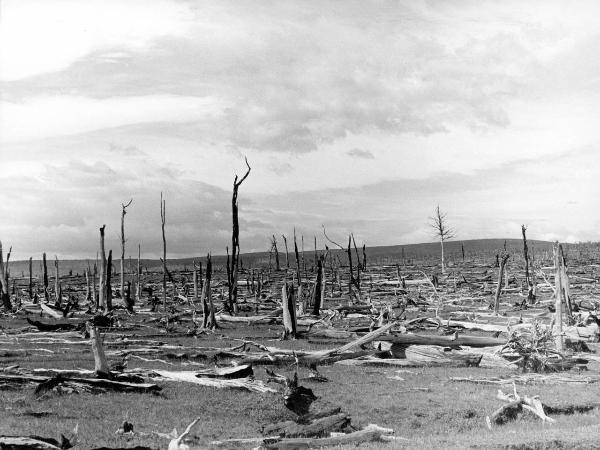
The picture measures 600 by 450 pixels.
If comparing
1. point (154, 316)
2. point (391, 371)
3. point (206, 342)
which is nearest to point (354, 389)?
point (391, 371)

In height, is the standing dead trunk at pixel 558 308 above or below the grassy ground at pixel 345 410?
above

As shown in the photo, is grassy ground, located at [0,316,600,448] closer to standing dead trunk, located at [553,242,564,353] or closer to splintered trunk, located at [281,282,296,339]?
standing dead trunk, located at [553,242,564,353]

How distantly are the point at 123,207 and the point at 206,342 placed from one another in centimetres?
3172

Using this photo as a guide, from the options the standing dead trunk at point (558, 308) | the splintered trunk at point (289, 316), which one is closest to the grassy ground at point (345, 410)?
the standing dead trunk at point (558, 308)

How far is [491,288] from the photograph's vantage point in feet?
221

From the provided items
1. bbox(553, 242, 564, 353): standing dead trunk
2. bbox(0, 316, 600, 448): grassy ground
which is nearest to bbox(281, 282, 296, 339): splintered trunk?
bbox(0, 316, 600, 448): grassy ground

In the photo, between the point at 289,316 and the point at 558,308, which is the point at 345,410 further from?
the point at 289,316

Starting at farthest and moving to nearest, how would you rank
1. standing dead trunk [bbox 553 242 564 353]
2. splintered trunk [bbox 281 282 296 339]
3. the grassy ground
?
splintered trunk [bbox 281 282 296 339] < standing dead trunk [bbox 553 242 564 353] < the grassy ground

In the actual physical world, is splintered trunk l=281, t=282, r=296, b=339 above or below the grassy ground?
above

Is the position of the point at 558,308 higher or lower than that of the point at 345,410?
higher

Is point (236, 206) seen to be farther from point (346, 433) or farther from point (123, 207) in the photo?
point (346, 433)

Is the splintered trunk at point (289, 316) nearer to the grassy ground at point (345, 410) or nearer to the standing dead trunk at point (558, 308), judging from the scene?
the grassy ground at point (345, 410)

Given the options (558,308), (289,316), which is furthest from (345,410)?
(289,316)

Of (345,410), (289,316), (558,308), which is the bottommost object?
(345,410)
